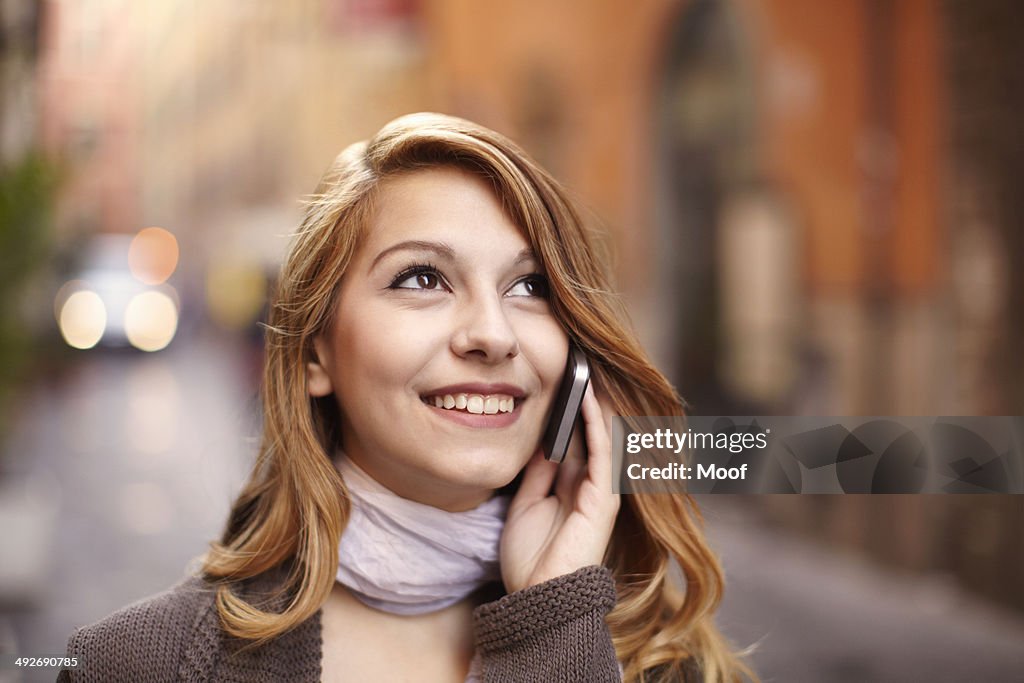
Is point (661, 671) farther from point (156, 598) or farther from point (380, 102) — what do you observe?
point (380, 102)

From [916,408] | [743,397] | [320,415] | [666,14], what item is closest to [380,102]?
[666,14]

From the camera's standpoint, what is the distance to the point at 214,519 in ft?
Result: 27.0

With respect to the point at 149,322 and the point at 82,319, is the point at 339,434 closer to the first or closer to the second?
the point at 82,319

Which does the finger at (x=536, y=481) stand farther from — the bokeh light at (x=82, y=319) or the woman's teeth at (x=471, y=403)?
the bokeh light at (x=82, y=319)

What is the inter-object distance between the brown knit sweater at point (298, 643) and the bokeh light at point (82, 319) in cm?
1321

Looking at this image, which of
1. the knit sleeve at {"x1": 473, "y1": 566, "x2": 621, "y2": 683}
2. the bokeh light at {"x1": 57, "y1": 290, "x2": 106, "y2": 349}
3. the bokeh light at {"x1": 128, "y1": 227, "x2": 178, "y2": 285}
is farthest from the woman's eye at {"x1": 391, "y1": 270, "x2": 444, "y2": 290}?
the bokeh light at {"x1": 128, "y1": 227, "x2": 178, "y2": 285}

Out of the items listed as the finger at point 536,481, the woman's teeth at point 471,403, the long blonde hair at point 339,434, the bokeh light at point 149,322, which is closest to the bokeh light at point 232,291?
the bokeh light at point 149,322

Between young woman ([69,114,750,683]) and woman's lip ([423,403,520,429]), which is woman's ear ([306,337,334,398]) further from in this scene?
woman's lip ([423,403,520,429])

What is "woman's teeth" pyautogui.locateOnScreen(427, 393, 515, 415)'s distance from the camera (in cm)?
147

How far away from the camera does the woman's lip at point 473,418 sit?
1469mm

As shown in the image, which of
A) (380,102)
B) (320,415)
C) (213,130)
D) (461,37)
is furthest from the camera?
(213,130)

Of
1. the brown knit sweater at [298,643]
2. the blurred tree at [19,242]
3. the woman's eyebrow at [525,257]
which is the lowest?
the brown knit sweater at [298,643]

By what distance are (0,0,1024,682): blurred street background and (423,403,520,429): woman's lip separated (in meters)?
0.40

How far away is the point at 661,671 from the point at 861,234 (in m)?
6.92
